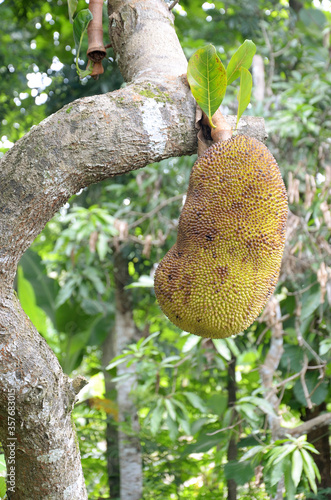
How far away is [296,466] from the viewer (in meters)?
1.20

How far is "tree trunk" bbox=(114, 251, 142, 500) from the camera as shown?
2.05 m

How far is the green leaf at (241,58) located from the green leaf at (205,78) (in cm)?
4

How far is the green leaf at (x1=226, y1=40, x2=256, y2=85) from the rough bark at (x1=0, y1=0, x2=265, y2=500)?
8 cm

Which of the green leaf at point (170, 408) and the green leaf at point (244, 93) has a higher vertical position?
the green leaf at point (244, 93)

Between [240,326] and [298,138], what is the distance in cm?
140

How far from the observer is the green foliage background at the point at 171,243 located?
1653 millimetres

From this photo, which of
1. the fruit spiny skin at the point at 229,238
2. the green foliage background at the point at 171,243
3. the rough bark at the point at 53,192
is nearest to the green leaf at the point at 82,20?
the rough bark at the point at 53,192

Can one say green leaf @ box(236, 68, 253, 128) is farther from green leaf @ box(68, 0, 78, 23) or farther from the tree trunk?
the tree trunk

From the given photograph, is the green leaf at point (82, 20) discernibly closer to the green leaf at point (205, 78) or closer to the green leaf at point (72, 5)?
the green leaf at point (72, 5)

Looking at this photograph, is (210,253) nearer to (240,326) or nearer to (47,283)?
(240,326)

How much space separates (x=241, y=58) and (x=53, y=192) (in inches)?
14.0

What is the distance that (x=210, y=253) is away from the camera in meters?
0.71

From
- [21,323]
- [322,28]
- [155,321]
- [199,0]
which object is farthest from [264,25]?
[21,323]

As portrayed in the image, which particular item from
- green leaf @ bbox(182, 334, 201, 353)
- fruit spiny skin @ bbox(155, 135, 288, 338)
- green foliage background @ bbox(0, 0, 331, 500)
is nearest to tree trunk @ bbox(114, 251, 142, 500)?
green foliage background @ bbox(0, 0, 331, 500)
